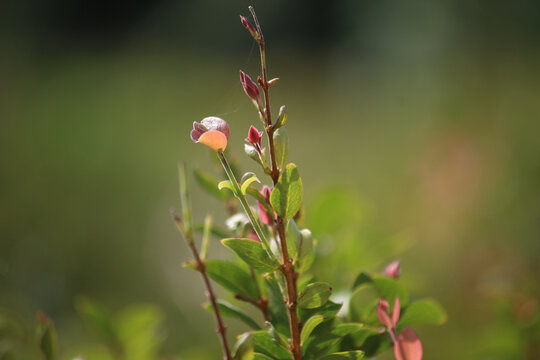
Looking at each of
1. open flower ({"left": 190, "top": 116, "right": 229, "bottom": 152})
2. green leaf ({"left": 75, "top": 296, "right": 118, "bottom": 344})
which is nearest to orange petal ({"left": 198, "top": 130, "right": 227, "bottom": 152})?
open flower ({"left": 190, "top": 116, "right": 229, "bottom": 152})

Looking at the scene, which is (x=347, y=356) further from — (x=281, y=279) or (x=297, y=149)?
(x=297, y=149)

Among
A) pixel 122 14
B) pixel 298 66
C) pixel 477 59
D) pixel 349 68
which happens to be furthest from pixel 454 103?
pixel 122 14

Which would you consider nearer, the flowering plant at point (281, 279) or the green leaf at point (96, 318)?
the flowering plant at point (281, 279)

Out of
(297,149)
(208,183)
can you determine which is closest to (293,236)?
(208,183)

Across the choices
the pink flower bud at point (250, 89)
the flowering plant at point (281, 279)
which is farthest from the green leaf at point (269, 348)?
the pink flower bud at point (250, 89)

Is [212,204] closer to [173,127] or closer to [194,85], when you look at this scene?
[173,127]

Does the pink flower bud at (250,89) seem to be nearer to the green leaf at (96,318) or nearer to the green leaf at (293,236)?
the green leaf at (293,236)
